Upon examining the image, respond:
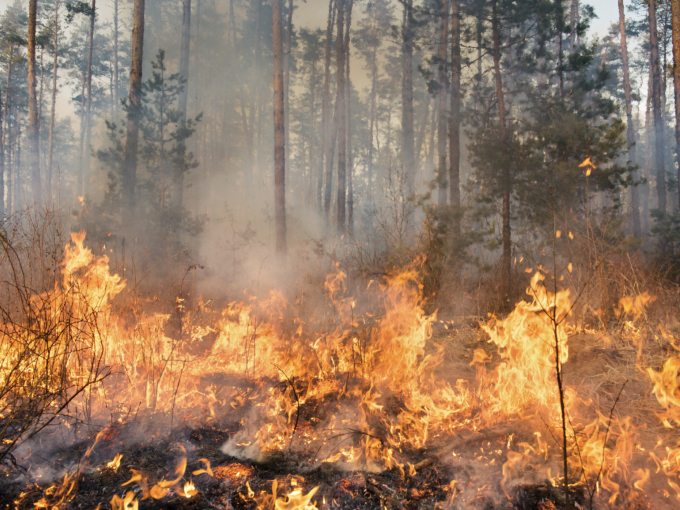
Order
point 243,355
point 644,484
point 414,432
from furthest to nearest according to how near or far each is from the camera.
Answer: point 243,355 → point 414,432 → point 644,484

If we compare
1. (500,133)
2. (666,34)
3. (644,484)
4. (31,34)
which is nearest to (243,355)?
(644,484)

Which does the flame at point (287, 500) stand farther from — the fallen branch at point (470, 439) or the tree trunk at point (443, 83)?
the tree trunk at point (443, 83)

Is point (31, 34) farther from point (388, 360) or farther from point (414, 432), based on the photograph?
point (414, 432)

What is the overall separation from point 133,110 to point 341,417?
9978 millimetres

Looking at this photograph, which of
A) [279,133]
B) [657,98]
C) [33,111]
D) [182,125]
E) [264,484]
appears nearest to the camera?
[264,484]

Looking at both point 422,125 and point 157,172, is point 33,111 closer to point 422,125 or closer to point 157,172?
point 157,172

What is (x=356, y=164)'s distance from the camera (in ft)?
116

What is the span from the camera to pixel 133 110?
9836 millimetres

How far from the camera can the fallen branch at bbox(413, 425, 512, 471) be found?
2.74 meters

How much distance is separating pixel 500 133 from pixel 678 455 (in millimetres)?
7774

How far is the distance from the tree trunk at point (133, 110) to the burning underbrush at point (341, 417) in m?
6.30

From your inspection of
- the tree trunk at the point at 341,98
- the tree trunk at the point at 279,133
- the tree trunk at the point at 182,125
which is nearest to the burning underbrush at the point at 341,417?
the tree trunk at the point at 279,133

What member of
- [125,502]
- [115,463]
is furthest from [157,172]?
[125,502]

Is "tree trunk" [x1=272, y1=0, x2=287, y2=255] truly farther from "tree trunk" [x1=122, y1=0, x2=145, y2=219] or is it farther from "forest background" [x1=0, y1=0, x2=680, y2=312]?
"tree trunk" [x1=122, y1=0, x2=145, y2=219]
